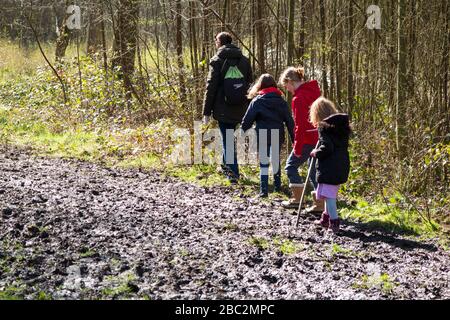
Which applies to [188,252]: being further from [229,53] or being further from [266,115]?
[229,53]

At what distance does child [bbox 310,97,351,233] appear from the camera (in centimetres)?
710

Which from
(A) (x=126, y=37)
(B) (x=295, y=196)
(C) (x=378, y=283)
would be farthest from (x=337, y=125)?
(A) (x=126, y=37)

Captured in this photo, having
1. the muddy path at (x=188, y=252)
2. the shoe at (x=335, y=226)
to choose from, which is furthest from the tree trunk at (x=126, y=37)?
the shoe at (x=335, y=226)

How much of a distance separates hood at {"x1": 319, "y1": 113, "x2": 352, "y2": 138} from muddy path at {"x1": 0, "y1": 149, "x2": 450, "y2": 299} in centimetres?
106

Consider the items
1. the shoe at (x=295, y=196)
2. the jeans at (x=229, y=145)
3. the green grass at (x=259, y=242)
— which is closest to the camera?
the green grass at (x=259, y=242)

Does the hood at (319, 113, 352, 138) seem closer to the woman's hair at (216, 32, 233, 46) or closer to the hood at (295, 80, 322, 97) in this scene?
the hood at (295, 80, 322, 97)

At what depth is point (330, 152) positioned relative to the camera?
7.12 m

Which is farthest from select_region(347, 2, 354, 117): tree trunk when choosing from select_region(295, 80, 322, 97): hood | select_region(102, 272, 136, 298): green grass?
select_region(102, 272, 136, 298): green grass

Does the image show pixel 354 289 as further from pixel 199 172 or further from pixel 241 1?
pixel 241 1

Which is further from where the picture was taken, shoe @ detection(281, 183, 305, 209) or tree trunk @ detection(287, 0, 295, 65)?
tree trunk @ detection(287, 0, 295, 65)

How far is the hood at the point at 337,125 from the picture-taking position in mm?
7051

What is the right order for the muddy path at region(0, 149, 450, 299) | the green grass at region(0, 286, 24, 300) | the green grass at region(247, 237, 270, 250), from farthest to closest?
the green grass at region(247, 237, 270, 250) → the muddy path at region(0, 149, 450, 299) → the green grass at region(0, 286, 24, 300)

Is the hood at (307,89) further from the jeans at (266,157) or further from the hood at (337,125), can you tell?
the hood at (337,125)

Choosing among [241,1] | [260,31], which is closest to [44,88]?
[241,1]
